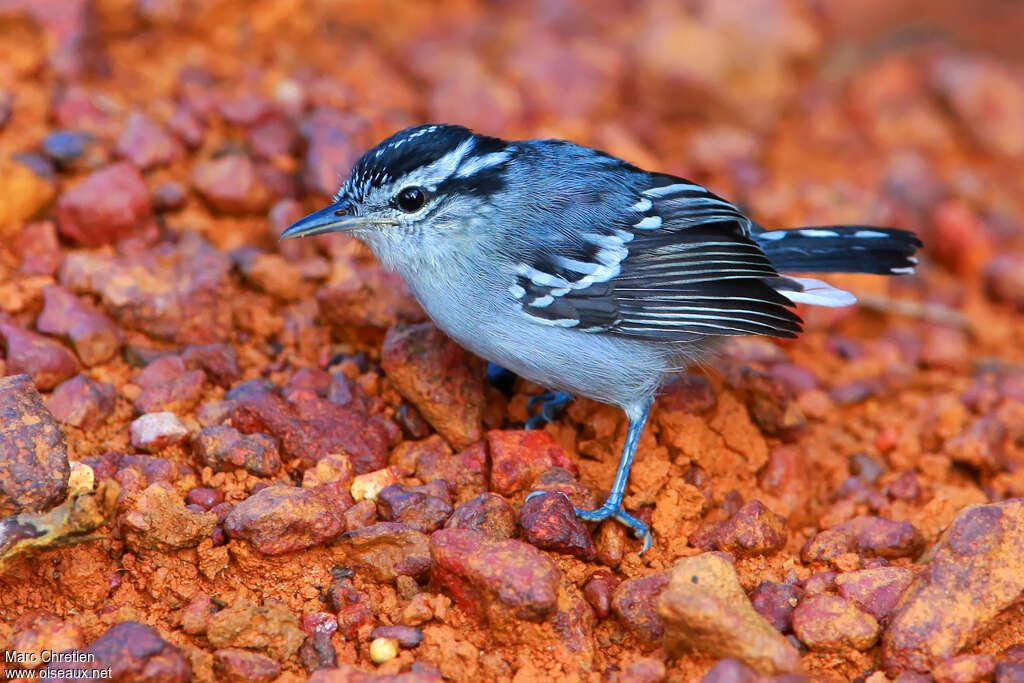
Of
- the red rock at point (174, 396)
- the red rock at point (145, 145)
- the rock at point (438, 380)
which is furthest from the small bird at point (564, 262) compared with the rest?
the red rock at point (145, 145)

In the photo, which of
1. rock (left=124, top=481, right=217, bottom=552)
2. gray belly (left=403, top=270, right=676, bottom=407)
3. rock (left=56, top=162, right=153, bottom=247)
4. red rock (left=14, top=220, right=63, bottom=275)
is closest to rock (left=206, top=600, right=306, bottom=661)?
rock (left=124, top=481, right=217, bottom=552)

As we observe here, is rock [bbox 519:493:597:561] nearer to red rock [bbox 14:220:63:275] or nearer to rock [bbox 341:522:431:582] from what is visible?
rock [bbox 341:522:431:582]

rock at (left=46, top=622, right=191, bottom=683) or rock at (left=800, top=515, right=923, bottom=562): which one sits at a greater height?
rock at (left=800, top=515, right=923, bottom=562)

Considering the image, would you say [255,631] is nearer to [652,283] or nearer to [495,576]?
[495,576]

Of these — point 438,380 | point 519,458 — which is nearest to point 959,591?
point 519,458

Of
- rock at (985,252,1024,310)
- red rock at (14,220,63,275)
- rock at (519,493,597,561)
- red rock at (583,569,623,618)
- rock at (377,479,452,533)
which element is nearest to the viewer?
red rock at (583,569,623,618)

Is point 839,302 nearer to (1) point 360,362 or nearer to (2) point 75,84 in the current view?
(1) point 360,362

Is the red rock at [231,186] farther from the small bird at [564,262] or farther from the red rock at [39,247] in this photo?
the small bird at [564,262]
